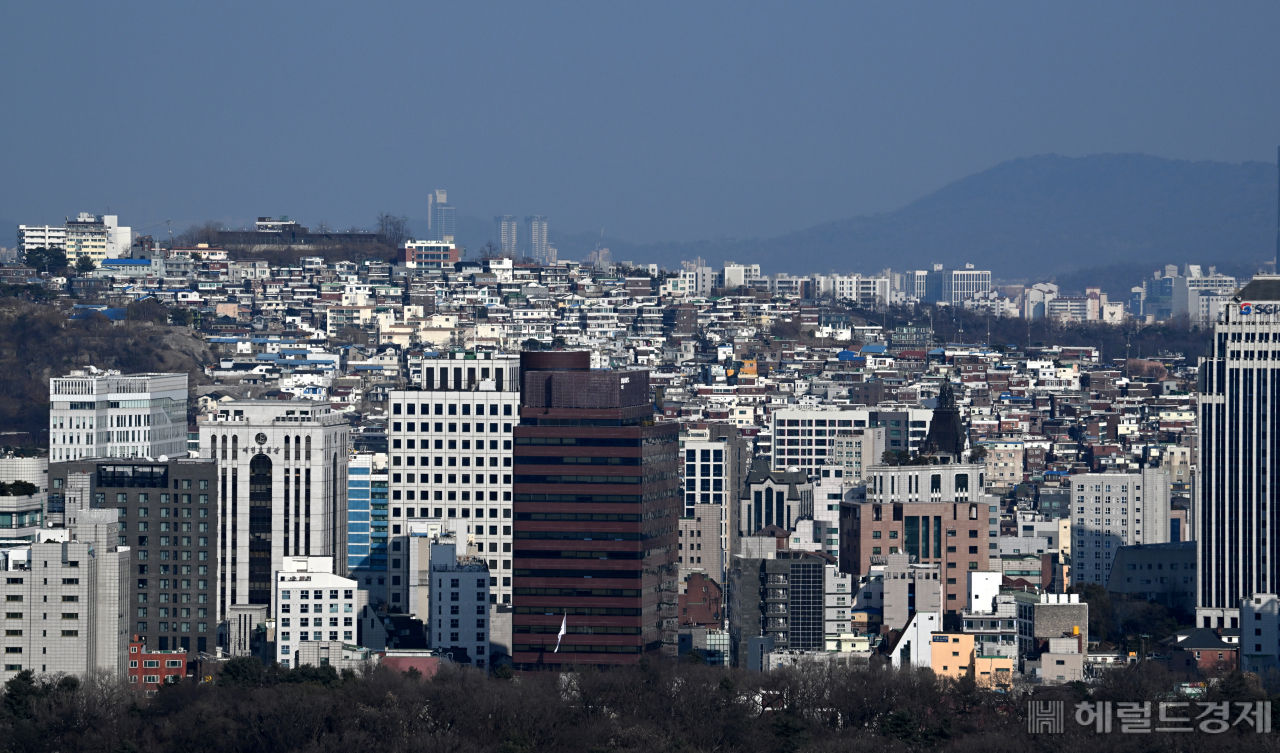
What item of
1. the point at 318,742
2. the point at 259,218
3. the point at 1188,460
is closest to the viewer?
the point at 318,742

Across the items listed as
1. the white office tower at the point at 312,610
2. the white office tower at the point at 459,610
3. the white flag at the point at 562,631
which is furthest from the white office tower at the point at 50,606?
the white flag at the point at 562,631

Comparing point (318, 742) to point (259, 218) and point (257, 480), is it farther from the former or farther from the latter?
point (259, 218)

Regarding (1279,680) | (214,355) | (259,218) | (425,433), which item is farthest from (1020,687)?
(259,218)

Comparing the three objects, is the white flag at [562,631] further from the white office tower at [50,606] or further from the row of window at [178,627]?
the white office tower at [50,606]

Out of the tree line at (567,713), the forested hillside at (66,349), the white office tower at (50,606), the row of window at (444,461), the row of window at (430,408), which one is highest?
the forested hillside at (66,349)

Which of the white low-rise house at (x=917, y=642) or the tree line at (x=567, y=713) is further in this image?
the white low-rise house at (x=917, y=642)

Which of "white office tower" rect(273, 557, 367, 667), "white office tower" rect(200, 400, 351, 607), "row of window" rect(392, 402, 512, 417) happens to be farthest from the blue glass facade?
"white office tower" rect(273, 557, 367, 667)

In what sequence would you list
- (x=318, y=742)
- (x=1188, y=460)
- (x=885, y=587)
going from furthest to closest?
(x=1188, y=460) < (x=885, y=587) < (x=318, y=742)
